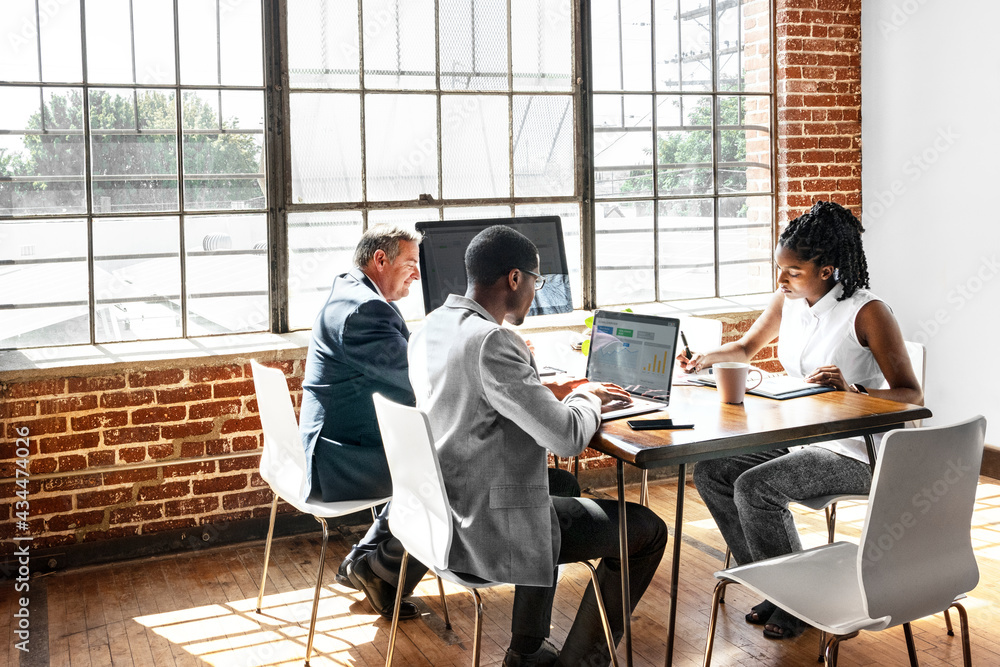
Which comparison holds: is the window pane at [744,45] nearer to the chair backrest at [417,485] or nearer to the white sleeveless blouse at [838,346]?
the white sleeveless blouse at [838,346]

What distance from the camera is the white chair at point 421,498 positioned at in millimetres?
2248

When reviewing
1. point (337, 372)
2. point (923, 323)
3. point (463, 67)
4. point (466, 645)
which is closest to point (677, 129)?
point (463, 67)

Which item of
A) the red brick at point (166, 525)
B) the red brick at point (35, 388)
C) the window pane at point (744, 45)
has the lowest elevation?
the red brick at point (166, 525)

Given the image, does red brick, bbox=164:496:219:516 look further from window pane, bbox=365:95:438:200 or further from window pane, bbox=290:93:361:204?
window pane, bbox=365:95:438:200

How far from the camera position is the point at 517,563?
7.60ft

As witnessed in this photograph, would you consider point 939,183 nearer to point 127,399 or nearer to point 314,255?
point 314,255

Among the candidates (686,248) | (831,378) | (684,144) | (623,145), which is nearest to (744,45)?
(684,144)

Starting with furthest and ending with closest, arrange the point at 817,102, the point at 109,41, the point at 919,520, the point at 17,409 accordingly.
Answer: the point at 817,102 < the point at 109,41 < the point at 17,409 < the point at 919,520

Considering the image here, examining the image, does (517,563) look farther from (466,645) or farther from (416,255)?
(416,255)

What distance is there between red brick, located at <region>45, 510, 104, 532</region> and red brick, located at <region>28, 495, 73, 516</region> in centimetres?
3

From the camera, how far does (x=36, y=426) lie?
3650mm

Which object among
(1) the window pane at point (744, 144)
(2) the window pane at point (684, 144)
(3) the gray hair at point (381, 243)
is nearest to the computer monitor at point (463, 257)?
(3) the gray hair at point (381, 243)

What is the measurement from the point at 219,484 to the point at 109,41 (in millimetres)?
1885

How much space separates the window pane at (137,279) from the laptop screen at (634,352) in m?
1.98
